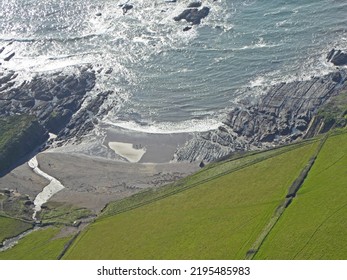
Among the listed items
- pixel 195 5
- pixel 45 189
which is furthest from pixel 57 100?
pixel 195 5

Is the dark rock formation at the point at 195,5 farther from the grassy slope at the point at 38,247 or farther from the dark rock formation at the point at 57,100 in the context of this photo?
the grassy slope at the point at 38,247

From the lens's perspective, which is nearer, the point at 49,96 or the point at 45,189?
the point at 45,189

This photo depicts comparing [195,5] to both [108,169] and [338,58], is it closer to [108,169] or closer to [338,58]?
[338,58]

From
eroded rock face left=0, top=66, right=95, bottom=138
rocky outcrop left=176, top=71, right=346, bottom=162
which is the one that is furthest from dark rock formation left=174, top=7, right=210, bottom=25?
rocky outcrop left=176, top=71, right=346, bottom=162
